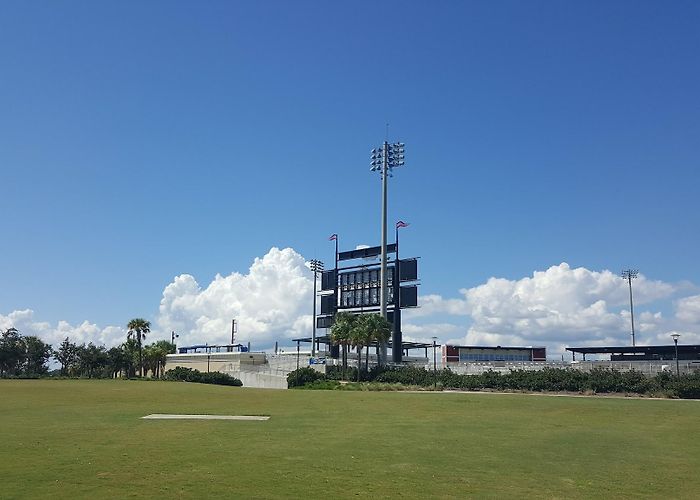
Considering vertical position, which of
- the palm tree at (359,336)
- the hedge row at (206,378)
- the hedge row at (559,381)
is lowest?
the hedge row at (206,378)

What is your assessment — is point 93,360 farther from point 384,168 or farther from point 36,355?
point 384,168

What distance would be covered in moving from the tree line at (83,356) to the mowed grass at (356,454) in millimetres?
70630

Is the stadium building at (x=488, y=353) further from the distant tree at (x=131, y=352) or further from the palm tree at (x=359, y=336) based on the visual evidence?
the distant tree at (x=131, y=352)

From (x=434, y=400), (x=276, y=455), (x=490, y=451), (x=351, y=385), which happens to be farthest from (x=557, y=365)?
(x=276, y=455)

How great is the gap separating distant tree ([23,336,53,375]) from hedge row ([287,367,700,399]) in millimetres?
58389

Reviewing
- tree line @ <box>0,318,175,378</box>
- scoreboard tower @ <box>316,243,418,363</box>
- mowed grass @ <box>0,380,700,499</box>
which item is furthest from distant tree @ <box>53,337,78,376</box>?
mowed grass @ <box>0,380,700,499</box>

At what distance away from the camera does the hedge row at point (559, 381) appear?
170ft

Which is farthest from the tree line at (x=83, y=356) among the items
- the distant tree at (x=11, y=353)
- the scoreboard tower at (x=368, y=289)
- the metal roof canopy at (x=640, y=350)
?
A: the metal roof canopy at (x=640, y=350)

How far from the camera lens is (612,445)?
76.5 feet

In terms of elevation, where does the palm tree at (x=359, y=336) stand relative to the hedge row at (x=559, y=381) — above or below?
above

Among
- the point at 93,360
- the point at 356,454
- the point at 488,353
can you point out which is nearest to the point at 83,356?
the point at 93,360

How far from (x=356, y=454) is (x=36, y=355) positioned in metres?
104

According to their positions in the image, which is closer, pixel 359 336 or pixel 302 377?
pixel 302 377

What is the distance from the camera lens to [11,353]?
338 ft
